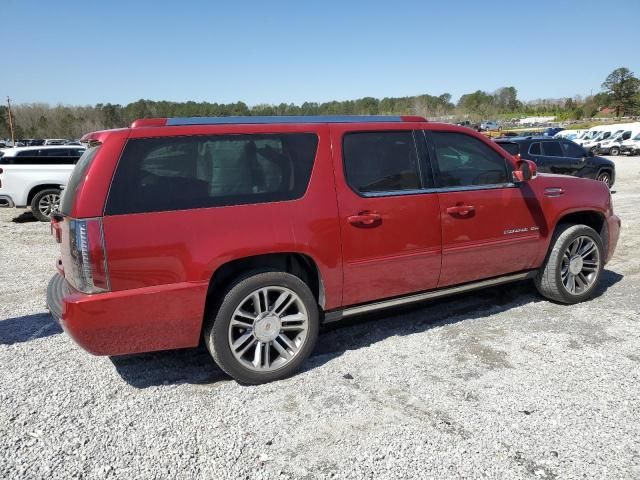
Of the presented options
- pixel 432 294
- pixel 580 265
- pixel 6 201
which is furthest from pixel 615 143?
pixel 432 294

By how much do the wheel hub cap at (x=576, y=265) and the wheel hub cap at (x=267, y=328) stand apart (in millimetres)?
3088

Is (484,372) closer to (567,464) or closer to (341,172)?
(567,464)

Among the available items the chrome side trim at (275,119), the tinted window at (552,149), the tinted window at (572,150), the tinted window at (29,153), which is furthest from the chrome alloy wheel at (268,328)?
the tinted window at (572,150)

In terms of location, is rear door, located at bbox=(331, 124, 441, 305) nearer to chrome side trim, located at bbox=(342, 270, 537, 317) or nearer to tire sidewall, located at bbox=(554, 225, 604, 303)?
chrome side trim, located at bbox=(342, 270, 537, 317)

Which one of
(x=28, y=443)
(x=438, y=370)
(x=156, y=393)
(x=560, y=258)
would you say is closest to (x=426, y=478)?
(x=438, y=370)

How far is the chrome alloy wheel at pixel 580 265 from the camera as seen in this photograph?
5.05m

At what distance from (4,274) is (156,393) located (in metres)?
4.48

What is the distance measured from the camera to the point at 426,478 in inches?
101

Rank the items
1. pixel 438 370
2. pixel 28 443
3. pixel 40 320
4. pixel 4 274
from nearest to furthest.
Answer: pixel 28 443, pixel 438 370, pixel 40 320, pixel 4 274

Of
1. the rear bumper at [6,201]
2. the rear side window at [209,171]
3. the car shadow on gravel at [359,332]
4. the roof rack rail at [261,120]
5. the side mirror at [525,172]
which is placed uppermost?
the roof rack rail at [261,120]

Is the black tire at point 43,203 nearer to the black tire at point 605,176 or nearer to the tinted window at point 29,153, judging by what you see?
the tinted window at point 29,153

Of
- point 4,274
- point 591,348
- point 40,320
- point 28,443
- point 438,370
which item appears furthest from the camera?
point 4,274

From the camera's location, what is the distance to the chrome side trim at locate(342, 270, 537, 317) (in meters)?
3.99

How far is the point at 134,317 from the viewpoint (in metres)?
3.19
